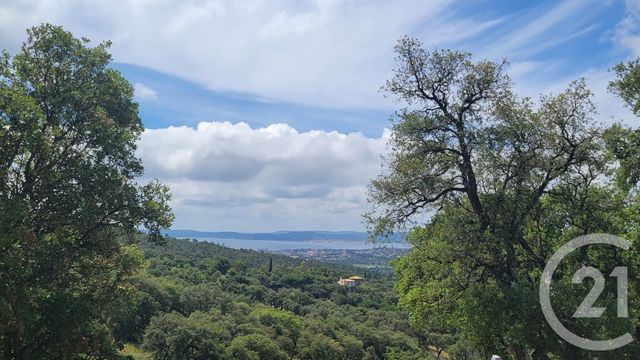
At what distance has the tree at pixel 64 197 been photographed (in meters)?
12.1

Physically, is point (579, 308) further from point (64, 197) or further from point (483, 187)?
point (64, 197)

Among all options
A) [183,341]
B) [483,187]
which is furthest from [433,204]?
[183,341]

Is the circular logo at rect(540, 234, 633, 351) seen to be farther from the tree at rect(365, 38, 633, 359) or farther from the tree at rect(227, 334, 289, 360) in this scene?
the tree at rect(227, 334, 289, 360)

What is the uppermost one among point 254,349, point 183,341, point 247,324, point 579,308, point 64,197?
point 64,197

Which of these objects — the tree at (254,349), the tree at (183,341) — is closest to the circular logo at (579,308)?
the tree at (254,349)

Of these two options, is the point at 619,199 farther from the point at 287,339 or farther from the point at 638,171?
the point at 287,339

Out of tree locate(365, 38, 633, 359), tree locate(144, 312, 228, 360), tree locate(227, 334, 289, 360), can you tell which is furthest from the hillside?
tree locate(365, 38, 633, 359)

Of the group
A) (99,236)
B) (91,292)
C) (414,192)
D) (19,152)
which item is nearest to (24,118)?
(19,152)

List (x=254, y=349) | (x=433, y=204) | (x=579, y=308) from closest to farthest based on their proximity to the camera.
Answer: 1. (x=579, y=308)
2. (x=433, y=204)
3. (x=254, y=349)

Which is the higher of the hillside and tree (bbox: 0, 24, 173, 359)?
tree (bbox: 0, 24, 173, 359)

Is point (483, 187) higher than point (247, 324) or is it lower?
higher

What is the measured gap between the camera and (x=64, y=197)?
1362 centimetres

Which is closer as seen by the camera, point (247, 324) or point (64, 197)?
point (64, 197)

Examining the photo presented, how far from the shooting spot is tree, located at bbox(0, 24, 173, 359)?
12.1 metres
